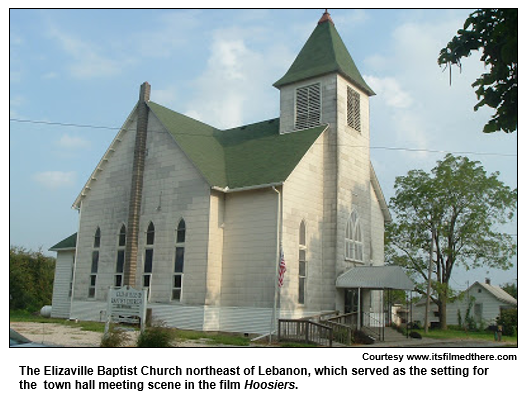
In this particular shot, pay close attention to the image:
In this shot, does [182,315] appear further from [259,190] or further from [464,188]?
[464,188]

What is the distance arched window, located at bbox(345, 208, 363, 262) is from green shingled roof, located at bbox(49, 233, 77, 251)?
1785cm

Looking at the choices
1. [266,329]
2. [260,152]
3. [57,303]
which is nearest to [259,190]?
[260,152]

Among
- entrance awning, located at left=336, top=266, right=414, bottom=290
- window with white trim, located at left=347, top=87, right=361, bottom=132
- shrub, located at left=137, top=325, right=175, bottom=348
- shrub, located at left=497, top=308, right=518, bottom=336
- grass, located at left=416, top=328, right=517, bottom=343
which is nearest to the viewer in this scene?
shrub, located at left=137, top=325, right=175, bottom=348

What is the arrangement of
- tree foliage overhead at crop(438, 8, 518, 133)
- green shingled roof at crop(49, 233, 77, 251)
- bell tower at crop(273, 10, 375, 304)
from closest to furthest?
tree foliage overhead at crop(438, 8, 518, 133)
bell tower at crop(273, 10, 375, 304)
green shingled roof at crop(49, 233, 77, 251)

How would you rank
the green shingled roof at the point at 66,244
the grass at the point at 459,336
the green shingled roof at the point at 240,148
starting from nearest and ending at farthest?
the green shingled roof at the point at 240,148 < the grass at the point at 459,336 < the green shingled roof at the point at 66,244

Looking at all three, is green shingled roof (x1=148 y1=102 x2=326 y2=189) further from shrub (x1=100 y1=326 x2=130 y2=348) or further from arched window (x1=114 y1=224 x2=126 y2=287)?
shrub (x1=100 y1=326 x2=130 y2=348)

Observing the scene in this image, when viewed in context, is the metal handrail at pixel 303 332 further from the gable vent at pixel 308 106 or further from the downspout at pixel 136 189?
the gable vent at pixel 308 106

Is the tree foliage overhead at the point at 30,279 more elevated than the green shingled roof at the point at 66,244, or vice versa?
the green shingled roof at the point at 66,244

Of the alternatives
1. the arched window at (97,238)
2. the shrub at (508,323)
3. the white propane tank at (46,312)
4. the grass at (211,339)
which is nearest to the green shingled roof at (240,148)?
the grass at (211,339)

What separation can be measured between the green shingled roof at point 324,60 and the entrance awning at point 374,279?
10493 millimetres

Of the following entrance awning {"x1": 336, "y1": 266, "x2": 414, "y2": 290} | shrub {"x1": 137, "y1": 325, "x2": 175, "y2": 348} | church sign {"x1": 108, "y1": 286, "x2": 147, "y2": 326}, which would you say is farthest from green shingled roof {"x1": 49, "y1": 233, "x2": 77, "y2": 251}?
shrub {"x1": 137, "y1": 325, "x2": 175, "y2": 348}

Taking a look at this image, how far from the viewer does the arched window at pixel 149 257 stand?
27.7 meters

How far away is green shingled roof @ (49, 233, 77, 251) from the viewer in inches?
1390

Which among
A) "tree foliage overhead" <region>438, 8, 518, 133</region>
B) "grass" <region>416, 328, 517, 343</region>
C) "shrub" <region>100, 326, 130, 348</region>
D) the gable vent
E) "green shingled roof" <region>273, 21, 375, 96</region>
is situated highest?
"green shingled roof" <region>273, 21, 375, 96</region>
